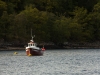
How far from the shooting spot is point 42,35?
166000mm

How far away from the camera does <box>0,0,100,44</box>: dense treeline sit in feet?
531

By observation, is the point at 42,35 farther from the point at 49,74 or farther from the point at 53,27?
the point at 49,74

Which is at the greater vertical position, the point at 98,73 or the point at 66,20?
the point at 66,20

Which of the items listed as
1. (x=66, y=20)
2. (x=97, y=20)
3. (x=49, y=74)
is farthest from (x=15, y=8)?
(x=49, y=74)

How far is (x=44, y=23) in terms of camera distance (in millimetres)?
168000

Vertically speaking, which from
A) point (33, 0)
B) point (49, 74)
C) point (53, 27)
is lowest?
point (49, 74)

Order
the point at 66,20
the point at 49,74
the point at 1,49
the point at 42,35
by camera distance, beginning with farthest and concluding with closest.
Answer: the point at 66,20
the point at 42,35
the point at 1,49
the point at 49,74

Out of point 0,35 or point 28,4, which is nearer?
point 0,35

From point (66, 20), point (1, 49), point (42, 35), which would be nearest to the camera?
point (1, 49)

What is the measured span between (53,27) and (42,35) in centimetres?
1050

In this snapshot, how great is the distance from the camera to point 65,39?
17562 cm

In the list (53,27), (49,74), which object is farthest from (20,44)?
(49,74)

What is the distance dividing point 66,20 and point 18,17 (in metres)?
30.7

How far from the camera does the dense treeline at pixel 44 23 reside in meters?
162
